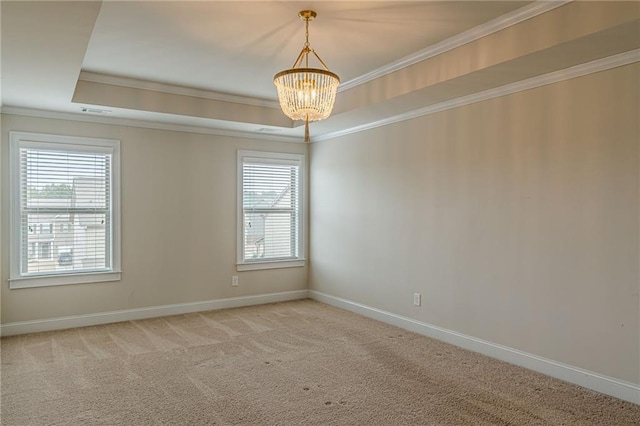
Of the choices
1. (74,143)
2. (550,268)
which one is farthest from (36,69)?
(550,268)

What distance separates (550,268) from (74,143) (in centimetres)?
493

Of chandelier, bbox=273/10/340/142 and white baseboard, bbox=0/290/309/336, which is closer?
chandelier, bbox=273/10/340/142

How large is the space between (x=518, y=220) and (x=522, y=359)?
3.82 feet

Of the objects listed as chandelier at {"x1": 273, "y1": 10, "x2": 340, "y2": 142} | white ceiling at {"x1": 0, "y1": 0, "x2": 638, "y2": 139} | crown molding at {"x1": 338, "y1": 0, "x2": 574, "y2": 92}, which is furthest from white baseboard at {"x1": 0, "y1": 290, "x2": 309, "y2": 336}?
chandelier at {"x1": 273, "y1": 10, "x2": 340, "y2": 142}

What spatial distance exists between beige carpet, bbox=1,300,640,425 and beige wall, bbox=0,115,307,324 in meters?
0.44

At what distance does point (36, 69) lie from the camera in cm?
336

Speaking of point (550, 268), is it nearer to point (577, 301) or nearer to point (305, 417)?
point (577, 301)

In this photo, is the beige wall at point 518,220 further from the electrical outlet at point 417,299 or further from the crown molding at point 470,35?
the crown molding at point 470,35

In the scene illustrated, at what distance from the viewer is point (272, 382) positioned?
11.2ft

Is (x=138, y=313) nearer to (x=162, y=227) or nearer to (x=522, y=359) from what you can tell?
(x=162, y=227)

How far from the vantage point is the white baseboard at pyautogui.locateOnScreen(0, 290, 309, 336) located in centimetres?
468

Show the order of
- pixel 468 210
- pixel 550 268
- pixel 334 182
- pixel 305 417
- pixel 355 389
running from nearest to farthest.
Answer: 1. pixel 305 417
2. pixel 355 389
3. pixel 550 268
4. pixel 468 210
5. pixel 334 182

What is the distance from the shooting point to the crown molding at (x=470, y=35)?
9.37 ft

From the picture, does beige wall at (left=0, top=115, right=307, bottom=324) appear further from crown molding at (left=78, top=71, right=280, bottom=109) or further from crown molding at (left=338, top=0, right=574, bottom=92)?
crown molding at (left=338, top=0, right=574, bottom=92)
